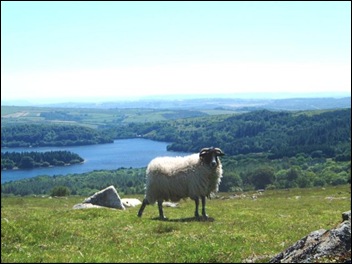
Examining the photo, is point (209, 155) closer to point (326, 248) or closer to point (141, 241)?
point (141, 241)

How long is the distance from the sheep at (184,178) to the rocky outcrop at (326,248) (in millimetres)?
14870

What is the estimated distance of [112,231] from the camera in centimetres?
1716

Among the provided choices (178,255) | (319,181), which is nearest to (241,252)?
(178,255)

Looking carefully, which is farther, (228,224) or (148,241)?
(228,224)

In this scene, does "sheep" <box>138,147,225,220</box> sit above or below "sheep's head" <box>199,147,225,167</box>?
below

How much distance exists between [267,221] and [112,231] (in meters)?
8.47

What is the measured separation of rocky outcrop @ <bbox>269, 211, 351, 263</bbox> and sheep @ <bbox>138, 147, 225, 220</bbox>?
585 inches

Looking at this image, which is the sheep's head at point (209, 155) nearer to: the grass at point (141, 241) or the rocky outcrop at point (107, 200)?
the grass at point (141, 241)

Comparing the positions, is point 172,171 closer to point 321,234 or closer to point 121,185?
point 321,234

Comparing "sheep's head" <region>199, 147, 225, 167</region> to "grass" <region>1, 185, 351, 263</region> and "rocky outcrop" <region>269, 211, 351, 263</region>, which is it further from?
"rocky outcrop" <region>269, 211, 351, 263</region>

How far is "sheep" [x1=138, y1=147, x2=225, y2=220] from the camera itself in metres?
25.0

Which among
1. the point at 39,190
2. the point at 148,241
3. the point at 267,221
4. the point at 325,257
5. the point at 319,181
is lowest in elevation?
the point at 39,190

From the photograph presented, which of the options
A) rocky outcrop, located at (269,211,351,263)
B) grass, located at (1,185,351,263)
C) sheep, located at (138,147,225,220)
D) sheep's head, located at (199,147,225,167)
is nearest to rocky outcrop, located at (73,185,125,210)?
sheep, located at (138,147,225,220)

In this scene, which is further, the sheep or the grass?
the sheep
